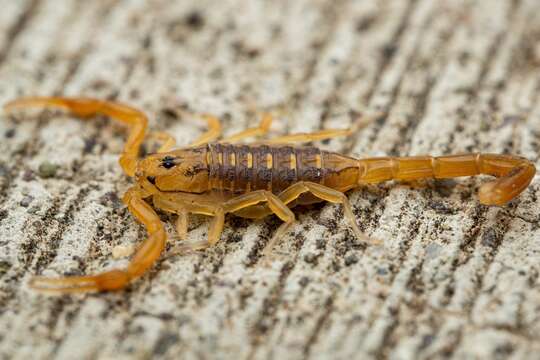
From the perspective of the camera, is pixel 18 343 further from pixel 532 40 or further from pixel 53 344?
pixel 532 40

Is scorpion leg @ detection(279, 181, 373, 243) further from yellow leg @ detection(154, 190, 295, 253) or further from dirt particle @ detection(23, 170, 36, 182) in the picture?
dirt particle @ detection(23, 170, 36, 182)

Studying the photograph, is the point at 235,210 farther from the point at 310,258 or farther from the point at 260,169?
the point at 310,258

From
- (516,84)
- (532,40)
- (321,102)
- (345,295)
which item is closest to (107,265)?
(345,295)

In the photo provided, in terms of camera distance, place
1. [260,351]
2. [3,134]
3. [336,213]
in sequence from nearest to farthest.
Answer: [260,351]
[336,213]
[3,134]

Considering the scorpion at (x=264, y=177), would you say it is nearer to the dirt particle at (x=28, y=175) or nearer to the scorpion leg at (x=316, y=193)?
the scorpion leg at (x=316, y=193)

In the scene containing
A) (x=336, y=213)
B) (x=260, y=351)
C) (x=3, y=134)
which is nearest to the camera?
(x=260, y=351)

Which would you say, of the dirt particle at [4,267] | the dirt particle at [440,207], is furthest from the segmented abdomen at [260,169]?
the dirt particle at [4,267]

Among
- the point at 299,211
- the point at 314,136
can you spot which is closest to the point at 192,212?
the point at 299,211
